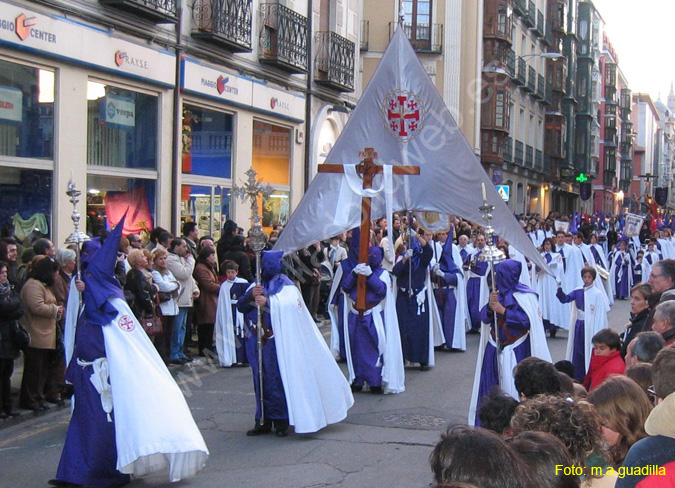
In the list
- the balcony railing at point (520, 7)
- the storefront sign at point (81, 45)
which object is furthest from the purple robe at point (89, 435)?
the balcony railing at point (520, 7)

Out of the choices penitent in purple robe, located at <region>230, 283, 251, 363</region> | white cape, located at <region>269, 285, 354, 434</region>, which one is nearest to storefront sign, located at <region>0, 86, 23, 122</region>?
penitent in purple robe, located at <region>230, 283, 251, 363</region>

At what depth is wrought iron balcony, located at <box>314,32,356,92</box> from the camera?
75.0 feet

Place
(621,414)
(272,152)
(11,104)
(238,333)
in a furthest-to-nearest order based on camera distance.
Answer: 1. (272,152)
2. (11,104)
3. (238,333)
4. (621,414)

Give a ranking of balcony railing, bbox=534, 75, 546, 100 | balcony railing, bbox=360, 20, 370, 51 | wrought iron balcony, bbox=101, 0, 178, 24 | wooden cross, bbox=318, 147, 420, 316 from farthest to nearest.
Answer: balcony railing, bbox=534, 75, 546, 100 < balcony railing, bbox=360, 20, 370, 51 < wrought iron balcony, bbox=101, 0, 178, 24 < wooden cross, bbox=318, 147, 420, 316

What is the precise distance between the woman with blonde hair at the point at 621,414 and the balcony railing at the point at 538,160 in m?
45.8

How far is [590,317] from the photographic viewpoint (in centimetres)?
1060

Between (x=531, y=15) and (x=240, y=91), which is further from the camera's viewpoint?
(x=531, y=15)

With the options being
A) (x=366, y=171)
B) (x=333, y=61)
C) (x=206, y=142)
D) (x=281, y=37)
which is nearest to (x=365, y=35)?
(x=333, y=61)

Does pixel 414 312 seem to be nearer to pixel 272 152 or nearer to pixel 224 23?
pixel 224 23

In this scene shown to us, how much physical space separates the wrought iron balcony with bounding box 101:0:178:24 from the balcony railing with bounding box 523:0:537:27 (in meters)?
30.6

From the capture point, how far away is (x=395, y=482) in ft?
23.5

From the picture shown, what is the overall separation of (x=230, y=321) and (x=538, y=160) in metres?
39.8

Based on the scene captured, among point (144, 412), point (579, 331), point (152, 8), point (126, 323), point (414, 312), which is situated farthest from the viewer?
point (152, 8)

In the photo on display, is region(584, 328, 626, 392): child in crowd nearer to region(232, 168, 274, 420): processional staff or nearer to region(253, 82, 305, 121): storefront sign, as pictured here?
region(232, 168, 274, 420): processional staff
